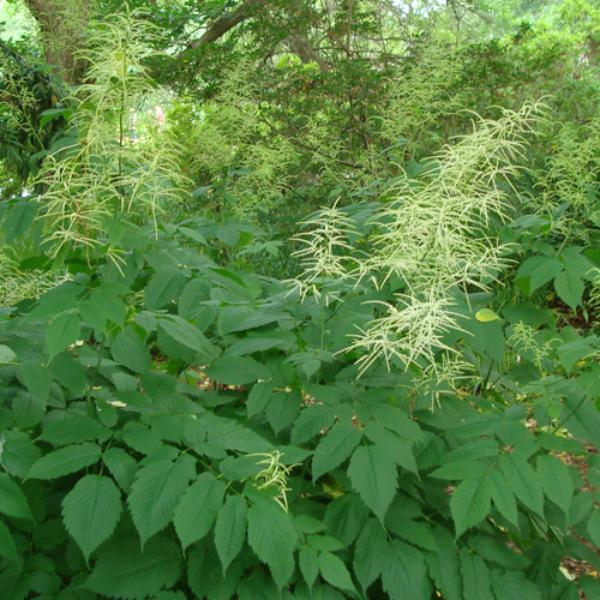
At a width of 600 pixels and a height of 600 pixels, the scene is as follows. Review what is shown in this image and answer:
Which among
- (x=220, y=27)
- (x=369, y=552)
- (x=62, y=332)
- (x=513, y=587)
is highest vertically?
(x=220, y=27)

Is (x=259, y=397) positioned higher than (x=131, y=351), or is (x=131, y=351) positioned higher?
(x=131, y=351)

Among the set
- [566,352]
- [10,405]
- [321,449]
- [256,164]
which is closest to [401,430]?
[321,449]

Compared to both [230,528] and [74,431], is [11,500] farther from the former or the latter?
[230,528]

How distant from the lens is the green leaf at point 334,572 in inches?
60.9

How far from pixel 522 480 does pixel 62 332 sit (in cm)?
102

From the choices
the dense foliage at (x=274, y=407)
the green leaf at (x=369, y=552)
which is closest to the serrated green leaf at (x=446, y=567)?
the dense foliage at (x=274, y=407)

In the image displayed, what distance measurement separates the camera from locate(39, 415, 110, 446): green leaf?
1.65 m

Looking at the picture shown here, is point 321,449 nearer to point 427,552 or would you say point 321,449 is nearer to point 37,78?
point 427,552

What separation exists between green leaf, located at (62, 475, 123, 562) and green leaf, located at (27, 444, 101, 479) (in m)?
0.04

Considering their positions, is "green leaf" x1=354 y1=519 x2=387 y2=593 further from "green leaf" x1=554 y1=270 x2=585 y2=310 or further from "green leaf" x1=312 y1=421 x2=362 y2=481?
"green leaf" x1=554 y1=270 x2=585 y2=310

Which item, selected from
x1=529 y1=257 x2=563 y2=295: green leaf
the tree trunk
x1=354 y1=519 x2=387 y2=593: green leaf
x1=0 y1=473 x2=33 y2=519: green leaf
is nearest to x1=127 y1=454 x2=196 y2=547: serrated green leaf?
x1=0 y1=473 x2=33 y2=519: green leaf

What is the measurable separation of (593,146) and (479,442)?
1.79 m

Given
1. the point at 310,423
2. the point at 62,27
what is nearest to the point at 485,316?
the point at 310,423

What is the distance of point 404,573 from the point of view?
5.64 ft
